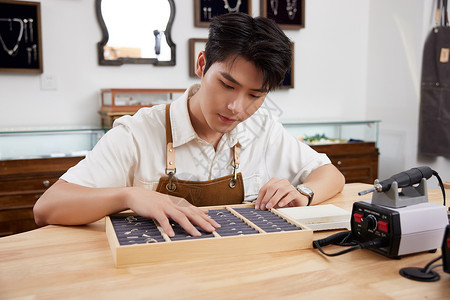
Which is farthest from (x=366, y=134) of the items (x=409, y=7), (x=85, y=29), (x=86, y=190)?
(x=86, y=190)

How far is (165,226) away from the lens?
1175 mm

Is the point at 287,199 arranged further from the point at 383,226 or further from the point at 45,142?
the point at 45,142

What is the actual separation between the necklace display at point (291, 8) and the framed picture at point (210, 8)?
512 millimetres

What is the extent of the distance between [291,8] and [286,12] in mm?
77

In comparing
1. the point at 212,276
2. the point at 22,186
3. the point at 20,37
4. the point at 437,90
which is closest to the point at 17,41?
the point at 20,37

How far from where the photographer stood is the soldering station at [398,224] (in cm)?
105

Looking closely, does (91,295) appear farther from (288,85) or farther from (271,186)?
(288,85)

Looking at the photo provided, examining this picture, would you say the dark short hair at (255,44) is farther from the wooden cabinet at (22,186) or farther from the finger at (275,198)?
the wooden cabinet at (22,186)

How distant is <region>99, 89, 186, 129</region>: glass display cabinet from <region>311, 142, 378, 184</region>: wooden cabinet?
158cm

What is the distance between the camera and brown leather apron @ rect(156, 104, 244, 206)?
5.69 feet

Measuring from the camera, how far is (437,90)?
4148 millimetres

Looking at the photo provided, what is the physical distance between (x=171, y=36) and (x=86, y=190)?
3.10m

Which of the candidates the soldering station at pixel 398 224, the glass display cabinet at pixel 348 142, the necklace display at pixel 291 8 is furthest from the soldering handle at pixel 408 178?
the necklace display at pixel 291 8

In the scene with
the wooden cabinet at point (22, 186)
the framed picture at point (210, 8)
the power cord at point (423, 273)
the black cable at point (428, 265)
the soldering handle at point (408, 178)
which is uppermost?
the framed picture at point (210, 8)
